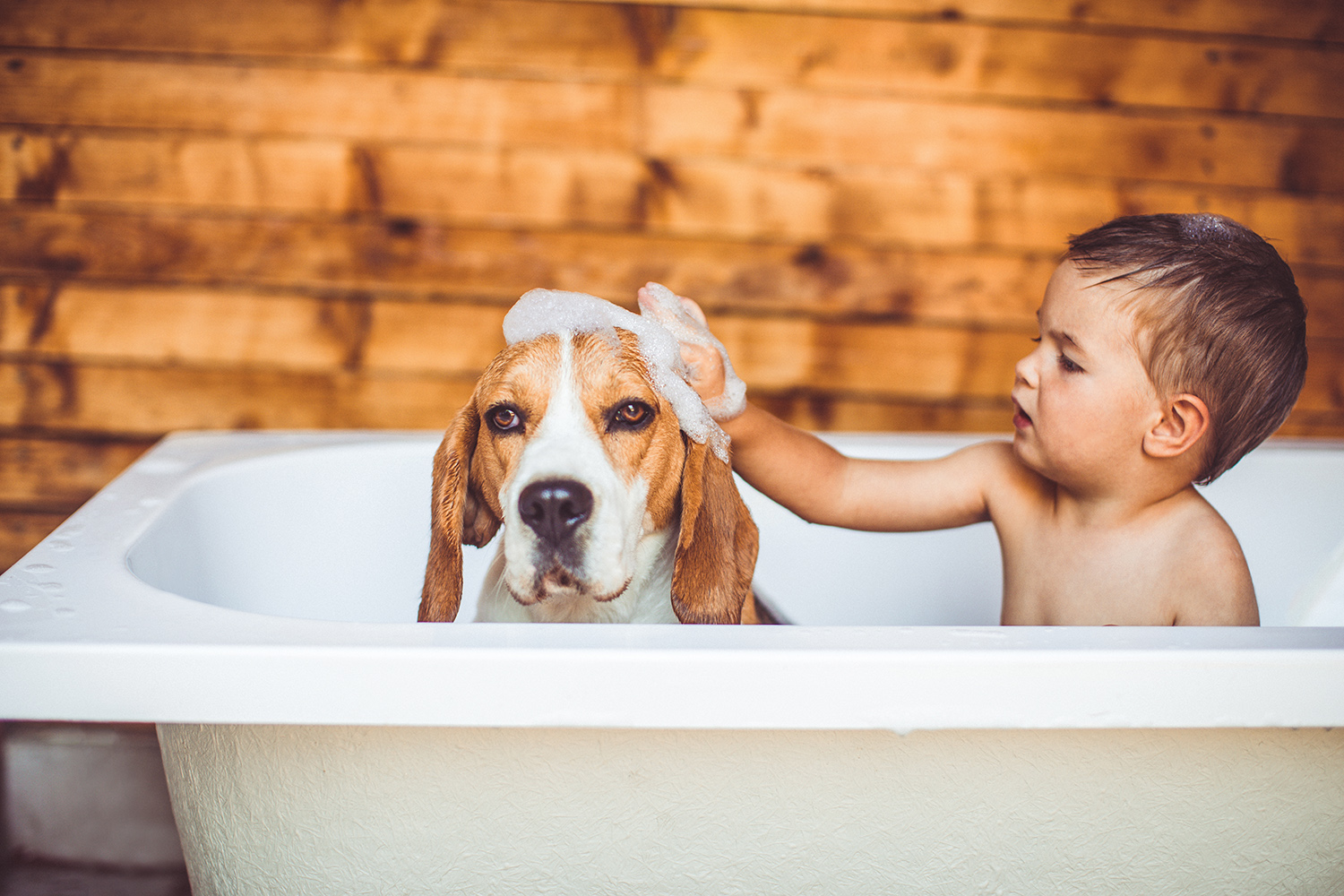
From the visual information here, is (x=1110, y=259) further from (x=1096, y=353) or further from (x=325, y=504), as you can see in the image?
(x=325, y=504)

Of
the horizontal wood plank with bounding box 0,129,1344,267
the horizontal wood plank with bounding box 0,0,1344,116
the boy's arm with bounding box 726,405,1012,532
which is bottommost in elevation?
the boy's arm with bounding box 726,405,1012,532

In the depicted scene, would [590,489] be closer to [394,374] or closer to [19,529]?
[394,374]

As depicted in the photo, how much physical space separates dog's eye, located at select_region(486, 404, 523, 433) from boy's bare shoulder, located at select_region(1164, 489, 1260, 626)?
1.07 metres

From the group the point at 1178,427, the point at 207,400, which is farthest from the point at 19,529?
the point at 1178,427

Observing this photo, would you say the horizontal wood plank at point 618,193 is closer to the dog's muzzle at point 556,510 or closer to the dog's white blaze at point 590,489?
the dog's white blaze at point 590,489

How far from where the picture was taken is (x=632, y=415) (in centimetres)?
141

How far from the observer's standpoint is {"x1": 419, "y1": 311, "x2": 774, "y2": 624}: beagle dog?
4.15ft

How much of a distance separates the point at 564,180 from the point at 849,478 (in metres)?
1.42

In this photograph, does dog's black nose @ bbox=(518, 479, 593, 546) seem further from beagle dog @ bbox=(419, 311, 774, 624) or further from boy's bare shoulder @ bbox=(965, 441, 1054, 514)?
boy's bare shoulder @ bbox=(965, 441, 1054, 514)

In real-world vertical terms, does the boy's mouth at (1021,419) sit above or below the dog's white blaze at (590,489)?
above

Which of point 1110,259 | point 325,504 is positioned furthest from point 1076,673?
point 325,504

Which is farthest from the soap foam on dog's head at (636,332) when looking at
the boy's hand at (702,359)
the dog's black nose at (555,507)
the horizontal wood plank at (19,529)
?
the horizontal wood plank at (19,529)

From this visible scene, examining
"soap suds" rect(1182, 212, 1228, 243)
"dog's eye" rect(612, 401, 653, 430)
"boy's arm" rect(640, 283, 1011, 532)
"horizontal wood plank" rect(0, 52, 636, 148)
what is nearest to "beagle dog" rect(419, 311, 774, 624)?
"dog's eye" rect(612, 401, 653, 430)

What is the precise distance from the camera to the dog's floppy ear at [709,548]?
143 centimetres
